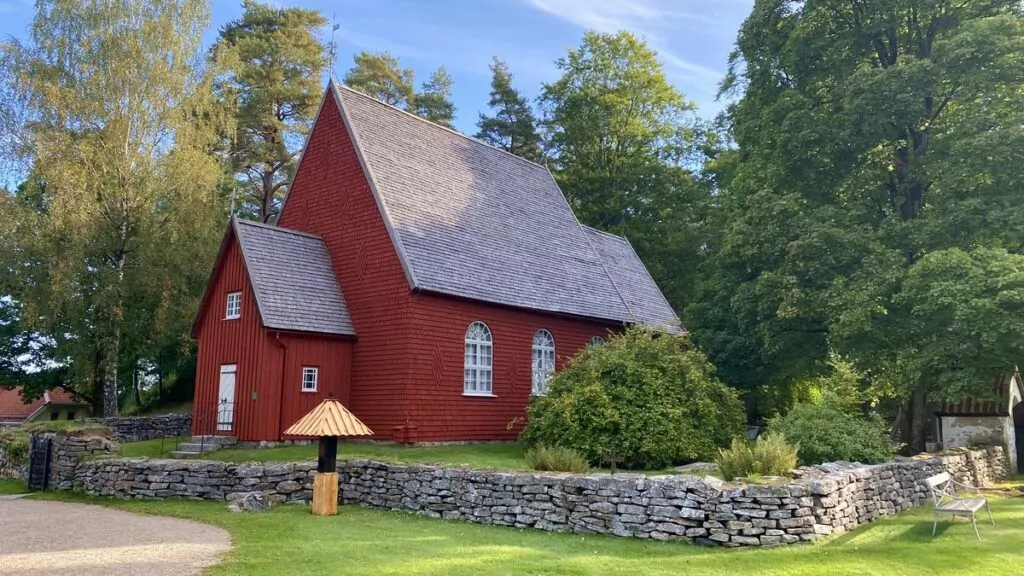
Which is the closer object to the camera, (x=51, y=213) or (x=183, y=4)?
(x=51, y=213)

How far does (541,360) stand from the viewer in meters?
23.5

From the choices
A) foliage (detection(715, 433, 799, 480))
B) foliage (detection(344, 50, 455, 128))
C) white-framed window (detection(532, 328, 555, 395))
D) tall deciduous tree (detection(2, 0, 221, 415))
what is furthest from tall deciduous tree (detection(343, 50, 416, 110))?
foliage (detection(715, 433, 799, 480))

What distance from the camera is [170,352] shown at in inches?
1516

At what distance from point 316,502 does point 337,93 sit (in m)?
13.6

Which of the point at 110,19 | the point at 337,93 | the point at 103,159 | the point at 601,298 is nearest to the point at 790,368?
the point at 601,298

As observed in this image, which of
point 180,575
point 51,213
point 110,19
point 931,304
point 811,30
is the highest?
point 110,19

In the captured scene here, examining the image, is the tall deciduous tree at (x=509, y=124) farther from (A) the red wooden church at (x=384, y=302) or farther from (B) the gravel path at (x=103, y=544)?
(B) the gravel path at (x=103, y=544)

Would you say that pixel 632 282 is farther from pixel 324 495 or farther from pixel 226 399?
pixel 324 495

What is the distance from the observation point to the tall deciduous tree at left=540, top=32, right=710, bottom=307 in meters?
39.9

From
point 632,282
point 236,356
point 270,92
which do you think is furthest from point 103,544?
point 270,92

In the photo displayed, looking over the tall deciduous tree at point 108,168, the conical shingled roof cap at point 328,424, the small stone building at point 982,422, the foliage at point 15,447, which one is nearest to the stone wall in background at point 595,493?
the conical shingled roof cap at point 328,424

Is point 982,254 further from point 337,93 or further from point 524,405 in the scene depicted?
point 337,93

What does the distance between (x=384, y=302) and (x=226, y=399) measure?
5.17 metres

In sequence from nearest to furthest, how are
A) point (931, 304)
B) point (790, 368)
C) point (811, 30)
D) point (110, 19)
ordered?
point (931, 304) → point (811, 30) → point (790, 368) → point (110, 19)
